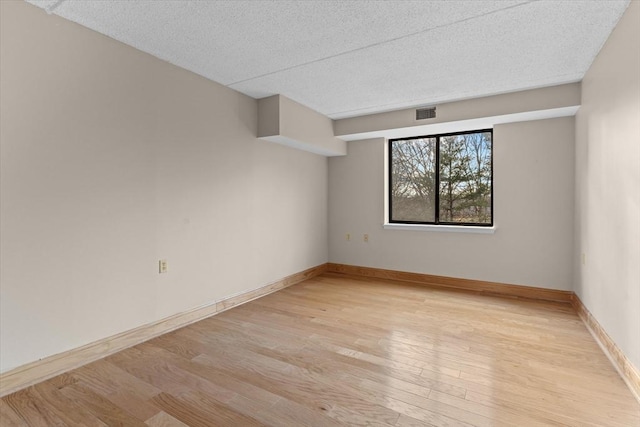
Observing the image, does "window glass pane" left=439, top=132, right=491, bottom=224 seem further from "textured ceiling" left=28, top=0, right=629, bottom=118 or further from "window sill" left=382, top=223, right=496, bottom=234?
"textured ceiling" left=28, top=0, right=629, bottom=118

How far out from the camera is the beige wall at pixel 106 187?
194cm

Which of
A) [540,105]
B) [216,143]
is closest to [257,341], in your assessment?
[216,143]

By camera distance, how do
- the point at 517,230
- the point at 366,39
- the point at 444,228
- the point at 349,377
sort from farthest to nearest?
the point at 444,228 < the point at 517,230 < the point at 366,39 < the point at 349,377

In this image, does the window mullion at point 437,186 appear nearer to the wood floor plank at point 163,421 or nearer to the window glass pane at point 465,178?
the window glass pane at point 465,178

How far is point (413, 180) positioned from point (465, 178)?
70 centimetres

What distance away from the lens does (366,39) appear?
2381mm

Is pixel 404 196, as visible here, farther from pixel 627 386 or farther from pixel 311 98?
pixel 627 386

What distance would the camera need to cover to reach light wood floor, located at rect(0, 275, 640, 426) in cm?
168

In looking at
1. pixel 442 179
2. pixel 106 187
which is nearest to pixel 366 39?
pixel 106 187

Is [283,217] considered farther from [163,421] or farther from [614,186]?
[614,186]

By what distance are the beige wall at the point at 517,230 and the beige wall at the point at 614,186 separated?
1.57ft

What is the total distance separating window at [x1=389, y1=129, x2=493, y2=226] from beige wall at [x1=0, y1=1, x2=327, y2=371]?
2255mm

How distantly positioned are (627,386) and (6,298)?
3706 mm

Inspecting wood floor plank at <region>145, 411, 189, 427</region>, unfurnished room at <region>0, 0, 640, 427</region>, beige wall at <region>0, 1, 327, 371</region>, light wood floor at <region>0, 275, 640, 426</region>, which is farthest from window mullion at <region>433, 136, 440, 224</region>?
wood floor plank at <region>145, 411, 189, 427</region>
